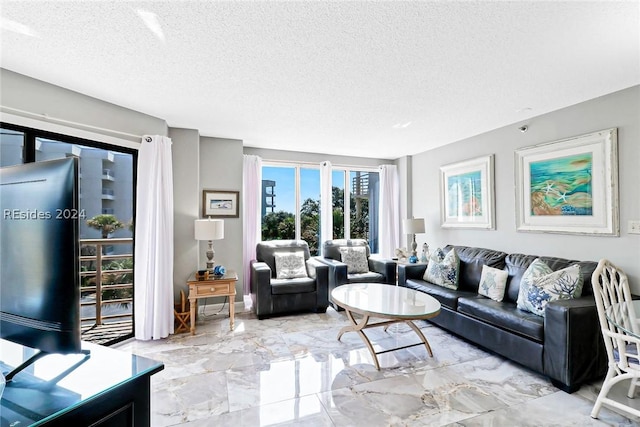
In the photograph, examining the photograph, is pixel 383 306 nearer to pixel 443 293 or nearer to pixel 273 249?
pixel 443 293

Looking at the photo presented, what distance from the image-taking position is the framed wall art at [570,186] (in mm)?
2682

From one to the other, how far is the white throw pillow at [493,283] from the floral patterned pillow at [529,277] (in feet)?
0.73

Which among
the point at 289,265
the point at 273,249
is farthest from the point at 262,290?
the point at 273,249

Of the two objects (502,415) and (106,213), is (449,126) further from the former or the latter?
(106,213)

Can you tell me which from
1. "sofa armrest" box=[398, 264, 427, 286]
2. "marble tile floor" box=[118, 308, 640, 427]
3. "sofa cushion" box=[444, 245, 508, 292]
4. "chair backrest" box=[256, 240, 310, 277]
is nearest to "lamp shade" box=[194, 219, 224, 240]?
"chair backrest" box=[256, 240, 310, 277]

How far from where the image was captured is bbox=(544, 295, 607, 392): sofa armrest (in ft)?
7.07

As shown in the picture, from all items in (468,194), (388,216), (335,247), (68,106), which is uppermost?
(68,106)

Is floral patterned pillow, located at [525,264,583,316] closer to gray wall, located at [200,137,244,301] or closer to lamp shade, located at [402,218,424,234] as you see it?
lamp shade, located at [402,218,424,234]

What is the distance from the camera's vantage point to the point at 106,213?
2.90 meters

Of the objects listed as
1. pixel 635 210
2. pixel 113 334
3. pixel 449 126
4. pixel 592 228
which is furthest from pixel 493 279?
pixel 113 334

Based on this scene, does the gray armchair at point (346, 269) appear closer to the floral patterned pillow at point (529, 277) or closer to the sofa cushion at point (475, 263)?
the sofa cushion at point (475, 263)

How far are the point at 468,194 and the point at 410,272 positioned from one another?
141 cm

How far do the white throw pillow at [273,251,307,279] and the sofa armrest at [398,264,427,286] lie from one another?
4.44 feet

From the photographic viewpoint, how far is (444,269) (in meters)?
3.64
